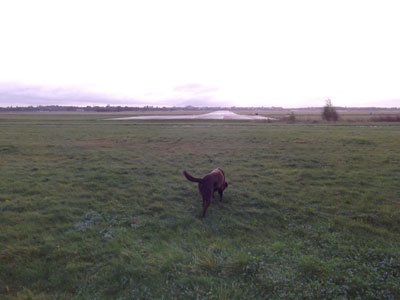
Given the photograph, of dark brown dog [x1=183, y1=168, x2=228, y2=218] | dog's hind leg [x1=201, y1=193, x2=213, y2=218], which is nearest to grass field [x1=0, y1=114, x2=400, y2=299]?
dog's hind leg [x1=201, y1=193, x2=213, y2=218]

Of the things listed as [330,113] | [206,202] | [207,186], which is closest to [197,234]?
[206,202]

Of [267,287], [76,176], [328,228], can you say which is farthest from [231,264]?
[76,176]

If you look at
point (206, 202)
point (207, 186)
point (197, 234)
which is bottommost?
point (197, 234)

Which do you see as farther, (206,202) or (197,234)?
(206,202)

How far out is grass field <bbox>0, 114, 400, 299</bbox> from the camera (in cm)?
392

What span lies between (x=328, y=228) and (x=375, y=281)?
1.82 metres

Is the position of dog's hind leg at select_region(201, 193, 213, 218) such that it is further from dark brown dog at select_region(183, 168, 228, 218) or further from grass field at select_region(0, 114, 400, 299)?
grass field at select_region(0, 114, 400, 299)

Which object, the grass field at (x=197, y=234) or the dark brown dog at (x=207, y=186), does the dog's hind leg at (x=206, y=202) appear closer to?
the dark brown dog at (x=207, y=186)

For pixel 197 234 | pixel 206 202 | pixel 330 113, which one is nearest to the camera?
pixel 197 234

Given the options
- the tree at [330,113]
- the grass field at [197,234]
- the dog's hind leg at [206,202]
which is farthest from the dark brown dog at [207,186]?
the tree at [330,113]

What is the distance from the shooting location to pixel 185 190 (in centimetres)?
842

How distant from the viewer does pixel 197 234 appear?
5.55 metres

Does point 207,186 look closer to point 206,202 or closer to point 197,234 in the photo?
point 206,202

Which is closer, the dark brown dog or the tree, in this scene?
the dark brown dog
